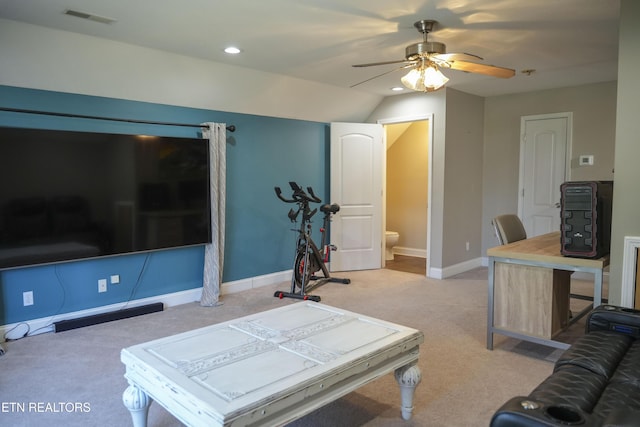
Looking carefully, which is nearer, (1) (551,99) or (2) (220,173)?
(2) (220,173)

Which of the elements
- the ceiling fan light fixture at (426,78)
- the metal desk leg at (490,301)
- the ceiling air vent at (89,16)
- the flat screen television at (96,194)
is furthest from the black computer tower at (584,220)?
the ceiling air vent at (89,16)

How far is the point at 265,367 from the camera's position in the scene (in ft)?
6.38

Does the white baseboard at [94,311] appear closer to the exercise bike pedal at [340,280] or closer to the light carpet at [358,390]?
the light carpet at [358,390]

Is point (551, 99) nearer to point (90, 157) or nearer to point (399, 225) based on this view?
point (399, 225)

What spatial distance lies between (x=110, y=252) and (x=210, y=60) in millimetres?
2056

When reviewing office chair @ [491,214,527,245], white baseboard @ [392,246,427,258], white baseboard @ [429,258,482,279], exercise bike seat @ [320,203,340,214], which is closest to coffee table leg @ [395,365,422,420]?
office chair @ [491,214,527,245]

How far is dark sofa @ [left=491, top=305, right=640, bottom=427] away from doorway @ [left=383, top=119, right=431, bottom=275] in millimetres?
4584

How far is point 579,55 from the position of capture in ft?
13.5

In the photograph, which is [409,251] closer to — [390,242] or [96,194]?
[390,242]

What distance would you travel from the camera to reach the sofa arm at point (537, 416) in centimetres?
129

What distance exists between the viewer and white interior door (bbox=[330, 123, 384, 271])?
598cm

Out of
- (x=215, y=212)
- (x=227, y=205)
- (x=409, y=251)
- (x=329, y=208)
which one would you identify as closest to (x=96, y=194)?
(x=215, y=212)

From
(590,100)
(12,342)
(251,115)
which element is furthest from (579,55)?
(12,342)

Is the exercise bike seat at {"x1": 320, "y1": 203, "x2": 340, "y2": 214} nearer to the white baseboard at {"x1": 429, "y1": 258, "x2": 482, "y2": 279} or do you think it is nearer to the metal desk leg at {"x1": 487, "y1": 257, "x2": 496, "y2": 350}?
the white baseboard at {"x1": 429, "y1": 258, "x2": 482, "y2": 279}
